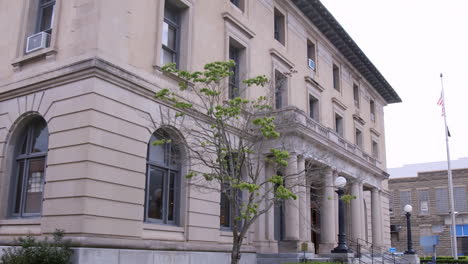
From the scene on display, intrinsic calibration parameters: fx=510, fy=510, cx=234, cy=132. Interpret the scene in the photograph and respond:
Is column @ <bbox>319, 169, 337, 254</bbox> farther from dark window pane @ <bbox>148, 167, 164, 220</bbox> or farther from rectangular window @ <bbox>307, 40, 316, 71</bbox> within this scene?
dark window pane @ <bbox>148, 167, 164, 220</bbox>

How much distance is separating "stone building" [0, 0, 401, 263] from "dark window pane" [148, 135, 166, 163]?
0.07m

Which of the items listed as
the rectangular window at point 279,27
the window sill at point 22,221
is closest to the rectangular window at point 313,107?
the rectangular window at point 279,27

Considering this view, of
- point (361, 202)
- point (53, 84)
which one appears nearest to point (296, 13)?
point (361, 202)

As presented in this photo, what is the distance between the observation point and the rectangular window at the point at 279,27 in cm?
2809

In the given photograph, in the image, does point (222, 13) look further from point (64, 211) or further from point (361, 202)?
point (361, 202)

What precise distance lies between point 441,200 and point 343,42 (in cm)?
3330

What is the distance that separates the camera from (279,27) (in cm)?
2842

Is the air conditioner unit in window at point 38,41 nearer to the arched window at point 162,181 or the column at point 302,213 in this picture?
the arched window at point 162,181

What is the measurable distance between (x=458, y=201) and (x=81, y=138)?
2117 inches

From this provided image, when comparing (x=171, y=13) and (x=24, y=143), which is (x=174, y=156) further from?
(x=171, y=13)

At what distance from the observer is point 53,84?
16.2 m

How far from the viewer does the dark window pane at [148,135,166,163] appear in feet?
59.2

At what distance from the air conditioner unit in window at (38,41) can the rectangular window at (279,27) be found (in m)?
14.0

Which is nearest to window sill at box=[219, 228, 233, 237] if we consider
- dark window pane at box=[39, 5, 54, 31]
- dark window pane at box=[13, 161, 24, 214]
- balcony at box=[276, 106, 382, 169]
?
balcony at box=[276, 106, 382, 169]
